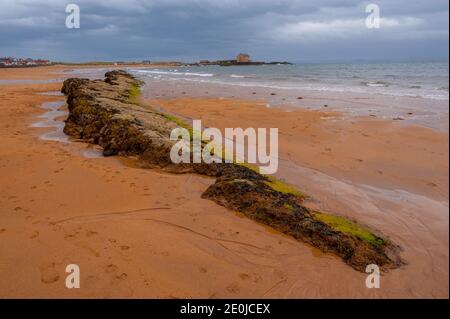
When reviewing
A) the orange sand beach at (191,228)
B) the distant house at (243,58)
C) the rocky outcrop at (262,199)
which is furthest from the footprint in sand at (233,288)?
the distant house at (243,58)

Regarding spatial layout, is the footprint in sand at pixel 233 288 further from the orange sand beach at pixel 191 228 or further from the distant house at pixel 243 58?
the distant house at pixel 243 58

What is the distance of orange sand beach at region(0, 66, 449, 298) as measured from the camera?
3699 mm

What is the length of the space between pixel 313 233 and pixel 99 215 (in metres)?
3.07

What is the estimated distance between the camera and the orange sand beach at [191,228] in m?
3.70

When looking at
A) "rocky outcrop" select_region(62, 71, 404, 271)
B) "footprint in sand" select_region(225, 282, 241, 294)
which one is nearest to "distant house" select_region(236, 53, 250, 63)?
"rocky outcrop" select_region(62, 71, 404, 271)

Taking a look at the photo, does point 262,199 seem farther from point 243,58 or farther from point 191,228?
point 243,58

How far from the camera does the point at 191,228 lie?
500cm

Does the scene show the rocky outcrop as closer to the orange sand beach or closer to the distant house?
the orange sand beach
